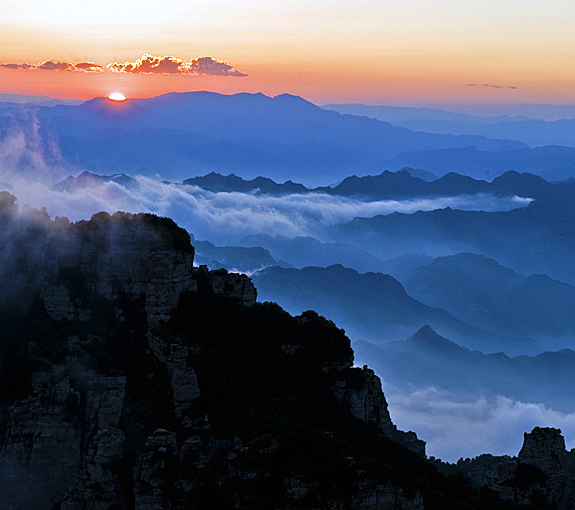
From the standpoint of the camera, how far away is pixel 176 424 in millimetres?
37125

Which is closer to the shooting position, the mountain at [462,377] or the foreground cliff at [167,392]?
the foreground cliff at [167,392]

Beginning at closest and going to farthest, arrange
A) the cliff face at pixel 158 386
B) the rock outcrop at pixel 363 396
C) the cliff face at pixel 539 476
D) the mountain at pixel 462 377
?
the cliff face at pixel 158 386
the cliff face at pixel 539 476
the rock outcrop at pixel 363 396
the mountain at pixel 462 377

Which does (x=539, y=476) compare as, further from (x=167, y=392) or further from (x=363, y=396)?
(x=167, y=392)

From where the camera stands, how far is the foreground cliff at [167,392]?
34.3 metres

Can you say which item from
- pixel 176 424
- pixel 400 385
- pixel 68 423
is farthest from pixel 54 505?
pixel 400 385

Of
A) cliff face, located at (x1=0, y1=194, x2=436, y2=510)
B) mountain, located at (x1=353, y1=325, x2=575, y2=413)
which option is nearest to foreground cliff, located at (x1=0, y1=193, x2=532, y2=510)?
cliff face, located at (x1=0, y1=194, x2=436, y2=510)

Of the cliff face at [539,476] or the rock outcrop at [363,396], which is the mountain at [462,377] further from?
the cliff face at [539,476]

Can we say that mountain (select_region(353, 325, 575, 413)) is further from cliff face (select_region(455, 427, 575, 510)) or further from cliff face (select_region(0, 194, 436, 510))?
cliff face (select_region(0, 194, 436, 510))

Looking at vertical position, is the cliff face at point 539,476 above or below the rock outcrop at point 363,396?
below

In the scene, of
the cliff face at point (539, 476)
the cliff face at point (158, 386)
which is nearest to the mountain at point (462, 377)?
the cliff face at point (539, 476)

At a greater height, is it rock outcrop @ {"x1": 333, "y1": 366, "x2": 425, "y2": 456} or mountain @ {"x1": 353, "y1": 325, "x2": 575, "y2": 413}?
mountain @ {"x1": 353, "y1": 325, "x2": 575, "y2": 413}

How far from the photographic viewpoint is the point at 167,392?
3875cm

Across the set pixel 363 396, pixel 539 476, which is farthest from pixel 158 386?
pixel 539 476

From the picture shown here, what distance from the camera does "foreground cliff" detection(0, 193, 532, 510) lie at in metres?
34.3
